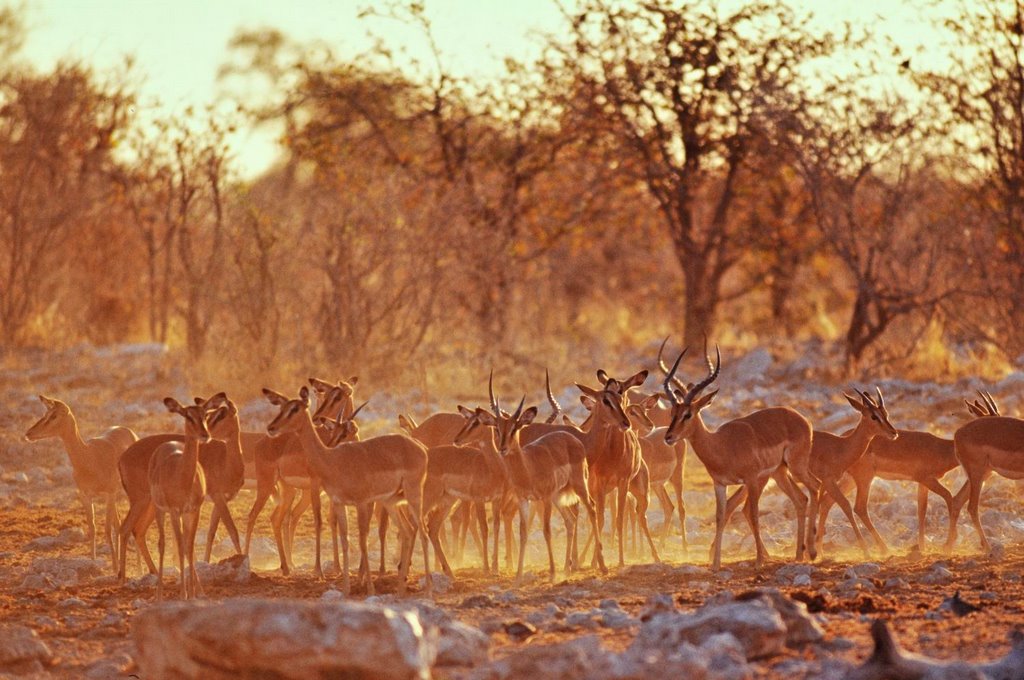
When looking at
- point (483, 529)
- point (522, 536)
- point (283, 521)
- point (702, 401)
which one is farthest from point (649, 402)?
point (283, 521)

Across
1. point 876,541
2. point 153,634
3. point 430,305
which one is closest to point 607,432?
point 876,541

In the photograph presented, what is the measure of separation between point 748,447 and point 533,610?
3.35 metres

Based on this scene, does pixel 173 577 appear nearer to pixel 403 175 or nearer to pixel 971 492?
pixel 971 492

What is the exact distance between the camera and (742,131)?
23.7 metres

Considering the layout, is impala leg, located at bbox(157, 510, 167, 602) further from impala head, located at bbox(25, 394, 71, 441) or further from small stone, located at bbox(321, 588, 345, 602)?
impala head, located at bbox(25, 394, 71, 441)

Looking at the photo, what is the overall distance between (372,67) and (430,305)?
218 inches

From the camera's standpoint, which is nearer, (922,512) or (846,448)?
(846,448)

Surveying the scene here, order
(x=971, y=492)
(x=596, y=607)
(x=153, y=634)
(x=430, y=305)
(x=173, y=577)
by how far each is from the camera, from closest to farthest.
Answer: (x=153, y=634) < (x=596, y=607) < (x=173, y=577) < (x=971, y=492) < (x=430, y=305)

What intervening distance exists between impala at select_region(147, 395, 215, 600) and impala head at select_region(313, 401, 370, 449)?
1.66 meters

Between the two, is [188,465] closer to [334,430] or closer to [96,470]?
[334,430]

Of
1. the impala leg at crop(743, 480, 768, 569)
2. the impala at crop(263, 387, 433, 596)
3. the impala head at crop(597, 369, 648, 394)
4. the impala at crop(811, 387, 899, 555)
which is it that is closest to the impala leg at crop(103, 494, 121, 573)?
the impala at crop(263, 387, 433, 596)

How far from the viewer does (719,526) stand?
12.0 metres

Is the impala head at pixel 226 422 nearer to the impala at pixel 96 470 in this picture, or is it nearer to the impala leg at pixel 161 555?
the impala leg at pixel 161 555

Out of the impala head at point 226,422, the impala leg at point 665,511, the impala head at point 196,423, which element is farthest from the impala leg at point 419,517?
the impala leg at point 665,511
